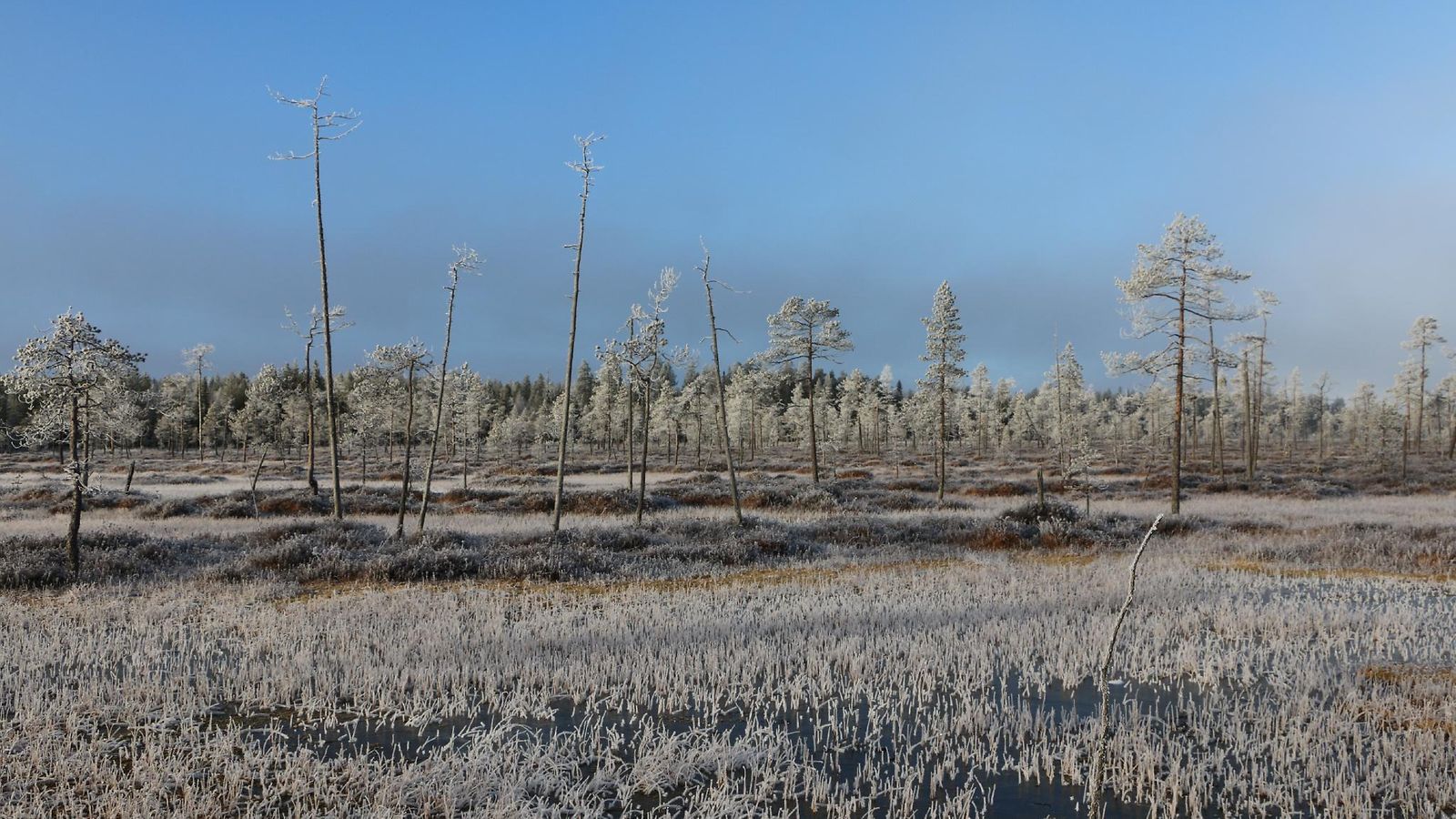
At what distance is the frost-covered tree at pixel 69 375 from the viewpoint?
1290cm

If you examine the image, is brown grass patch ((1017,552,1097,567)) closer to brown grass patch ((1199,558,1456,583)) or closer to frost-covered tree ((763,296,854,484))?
brown grass patch ((1199,558,1456,583))

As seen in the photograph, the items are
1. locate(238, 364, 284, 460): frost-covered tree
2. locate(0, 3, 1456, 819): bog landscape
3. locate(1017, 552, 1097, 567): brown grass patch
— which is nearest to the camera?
locate(0, 3, 1456, 819): bog landscape

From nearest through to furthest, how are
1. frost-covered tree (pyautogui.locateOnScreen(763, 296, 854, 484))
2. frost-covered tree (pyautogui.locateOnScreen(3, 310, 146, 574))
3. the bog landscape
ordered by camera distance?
the bog landscape < frost-covered tree (pyautogui.locateOnScreen(3, 310, 146, 574)) < frost-covered tree (pyautogui.locateOnScreen(763, 296, 854, 484))

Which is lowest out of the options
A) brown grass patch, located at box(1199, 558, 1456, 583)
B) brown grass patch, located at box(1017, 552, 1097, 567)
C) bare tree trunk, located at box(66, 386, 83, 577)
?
brown grass patch, located at box(1017, 552, 1097, 567)

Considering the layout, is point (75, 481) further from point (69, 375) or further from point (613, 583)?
point (613, 583)

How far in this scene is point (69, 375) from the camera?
519 inches

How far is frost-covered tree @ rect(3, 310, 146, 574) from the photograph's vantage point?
12898 mm

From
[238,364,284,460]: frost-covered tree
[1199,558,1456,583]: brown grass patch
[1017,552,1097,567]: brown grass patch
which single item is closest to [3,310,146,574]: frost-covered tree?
[1017,552,1097,567]: brown grass patch

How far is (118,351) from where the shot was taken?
13.7 metres

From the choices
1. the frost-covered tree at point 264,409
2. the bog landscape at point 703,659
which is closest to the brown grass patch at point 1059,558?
the bog landscape at point 703,659

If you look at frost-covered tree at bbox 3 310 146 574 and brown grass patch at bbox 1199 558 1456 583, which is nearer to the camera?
frost-covered tree at bbox 3 310 146 574

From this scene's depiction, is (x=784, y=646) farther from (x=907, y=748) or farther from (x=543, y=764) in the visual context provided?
(x=543, y=764)

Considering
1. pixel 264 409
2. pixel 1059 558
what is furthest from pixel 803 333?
pixel 264 409

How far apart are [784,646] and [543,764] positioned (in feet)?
13.7
